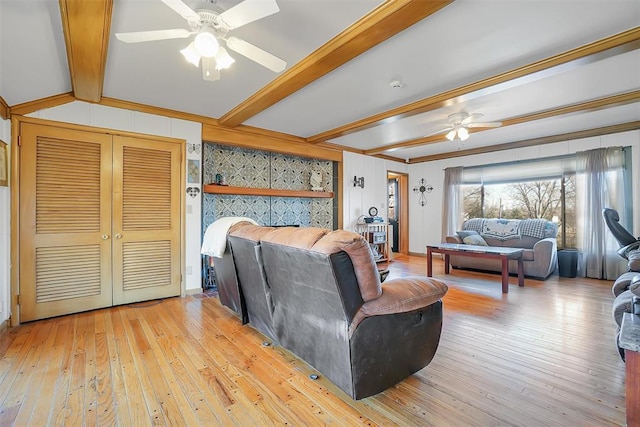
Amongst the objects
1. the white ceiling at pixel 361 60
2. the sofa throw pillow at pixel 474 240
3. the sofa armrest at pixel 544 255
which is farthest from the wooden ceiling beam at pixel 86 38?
the sofa armrest at pixel 544 255

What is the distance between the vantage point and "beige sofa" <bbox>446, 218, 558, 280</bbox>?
15.4ft

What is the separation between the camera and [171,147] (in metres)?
3.77

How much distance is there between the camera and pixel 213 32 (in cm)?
183

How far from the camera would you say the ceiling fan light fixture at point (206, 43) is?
1.78m

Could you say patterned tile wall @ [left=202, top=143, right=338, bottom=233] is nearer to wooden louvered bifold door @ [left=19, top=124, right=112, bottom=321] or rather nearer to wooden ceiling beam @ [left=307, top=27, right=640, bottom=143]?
wooden louvered bifold door @ [left=19, top=124, right=112, bottom=321]

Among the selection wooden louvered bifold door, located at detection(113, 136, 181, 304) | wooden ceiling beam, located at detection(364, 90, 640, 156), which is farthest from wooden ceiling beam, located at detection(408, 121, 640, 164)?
wooden louvered bifold door, located at detection(113, 136, 181, 304)

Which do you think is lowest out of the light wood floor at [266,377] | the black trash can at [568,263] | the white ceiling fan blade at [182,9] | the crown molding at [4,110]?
the light wood floor at [266,377]

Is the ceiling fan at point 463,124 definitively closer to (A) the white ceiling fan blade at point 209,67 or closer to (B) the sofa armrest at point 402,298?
(B) the sofa armrest at point 402,298

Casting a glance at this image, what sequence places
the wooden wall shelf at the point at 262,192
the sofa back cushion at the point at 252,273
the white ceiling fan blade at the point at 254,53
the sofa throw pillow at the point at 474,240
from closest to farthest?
the white ceiling fan blade at the point at 254,53 < the sofa back cushion at the point at 252,273 < the wooden wall shelf at the point at 262,192 < the sofa throw pillow at the point at 474,240

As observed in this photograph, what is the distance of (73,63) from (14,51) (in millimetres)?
336

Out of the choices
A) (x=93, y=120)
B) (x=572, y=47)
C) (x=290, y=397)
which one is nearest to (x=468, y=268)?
(x=572, y=47)

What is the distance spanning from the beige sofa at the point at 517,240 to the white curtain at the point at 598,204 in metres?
0.43

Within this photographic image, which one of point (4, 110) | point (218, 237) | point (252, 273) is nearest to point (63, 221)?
point (4, 110)

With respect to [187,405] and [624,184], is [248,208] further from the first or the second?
[624,184]
